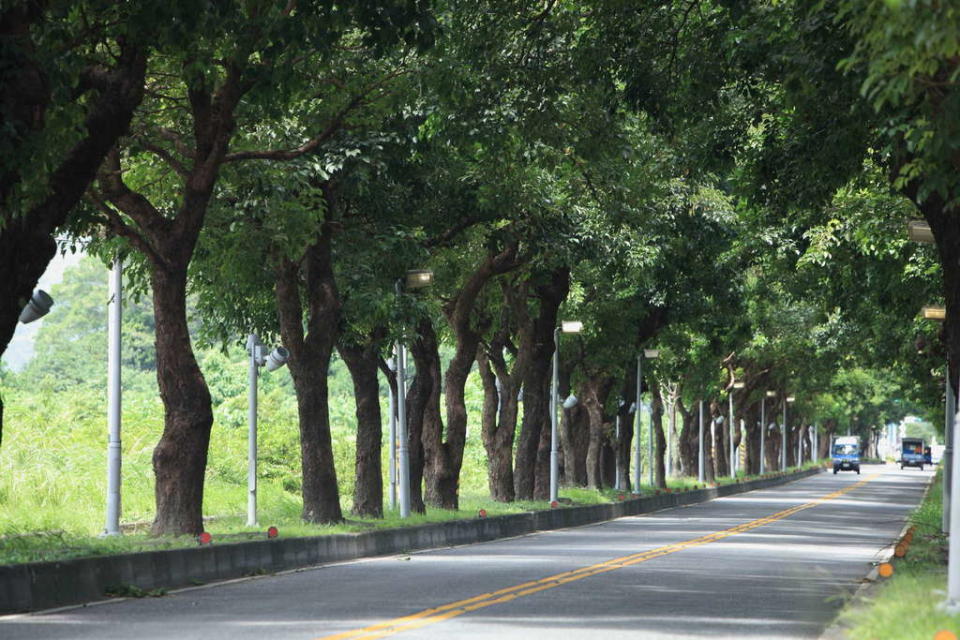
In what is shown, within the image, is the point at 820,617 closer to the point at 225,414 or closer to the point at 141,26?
the point at 141,26

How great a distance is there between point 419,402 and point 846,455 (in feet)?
336

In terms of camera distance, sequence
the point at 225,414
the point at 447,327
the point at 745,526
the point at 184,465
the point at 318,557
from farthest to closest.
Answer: the point at 225,414
the point at 447,327
the point at 745,526
the point at 318,557
the point at 184,465

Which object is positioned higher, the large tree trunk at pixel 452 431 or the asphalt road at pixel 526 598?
the large tree trunk at pixel 452 431

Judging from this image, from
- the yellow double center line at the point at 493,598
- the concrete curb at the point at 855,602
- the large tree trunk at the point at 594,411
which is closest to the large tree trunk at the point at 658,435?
the large tree trunk at the point at 594,411

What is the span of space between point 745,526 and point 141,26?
83.6 ft

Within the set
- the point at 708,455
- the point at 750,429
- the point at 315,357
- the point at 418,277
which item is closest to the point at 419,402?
the point at 418,277

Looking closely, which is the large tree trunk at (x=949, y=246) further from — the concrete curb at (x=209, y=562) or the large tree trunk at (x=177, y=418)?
the large tree trunk at (x=177, y=418)

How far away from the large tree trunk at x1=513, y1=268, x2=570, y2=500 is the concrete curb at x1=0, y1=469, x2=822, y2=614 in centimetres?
596

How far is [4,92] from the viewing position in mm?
13641

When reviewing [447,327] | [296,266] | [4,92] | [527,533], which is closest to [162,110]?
[296,266]

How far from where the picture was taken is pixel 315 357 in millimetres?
27328

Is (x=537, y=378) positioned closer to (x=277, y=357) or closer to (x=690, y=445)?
(x=277, y=357)

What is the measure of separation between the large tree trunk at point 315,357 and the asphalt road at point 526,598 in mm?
2559

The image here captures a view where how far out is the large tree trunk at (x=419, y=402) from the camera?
33500 millimetres
